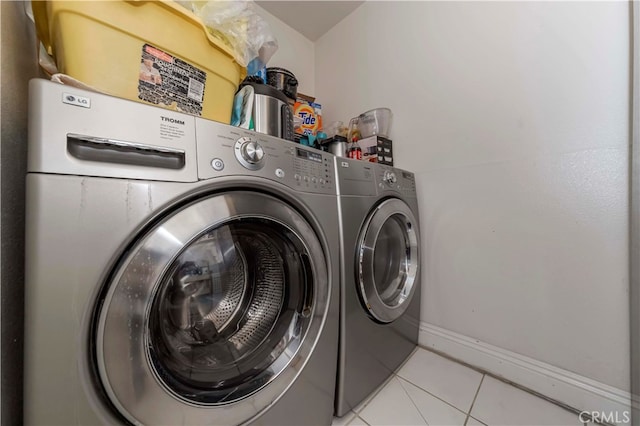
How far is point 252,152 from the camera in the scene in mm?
529

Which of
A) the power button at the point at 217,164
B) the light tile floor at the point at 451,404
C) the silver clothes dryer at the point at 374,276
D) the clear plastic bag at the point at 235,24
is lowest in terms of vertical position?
the light tile floor at the point at 451,404

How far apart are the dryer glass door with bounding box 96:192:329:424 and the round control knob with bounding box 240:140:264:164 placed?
0.09 meters

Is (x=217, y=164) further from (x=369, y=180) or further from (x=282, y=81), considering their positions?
(x=282, y=81)

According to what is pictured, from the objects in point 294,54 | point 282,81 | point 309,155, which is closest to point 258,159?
point 309,155

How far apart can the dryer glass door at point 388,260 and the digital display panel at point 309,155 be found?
0.30m

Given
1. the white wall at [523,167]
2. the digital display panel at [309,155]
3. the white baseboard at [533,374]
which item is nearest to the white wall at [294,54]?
the white wall at [523,167]

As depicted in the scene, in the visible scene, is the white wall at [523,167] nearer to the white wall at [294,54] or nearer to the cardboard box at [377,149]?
the cardboard box at [377,149]

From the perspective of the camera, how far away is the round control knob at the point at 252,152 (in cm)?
52

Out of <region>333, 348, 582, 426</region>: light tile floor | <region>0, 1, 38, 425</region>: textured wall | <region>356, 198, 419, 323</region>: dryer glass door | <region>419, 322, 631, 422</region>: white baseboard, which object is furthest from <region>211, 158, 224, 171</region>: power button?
<region>419, 322, 631, 422</region>: white baseboard

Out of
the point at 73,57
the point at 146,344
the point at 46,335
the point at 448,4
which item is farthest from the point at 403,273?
the point at 448,4

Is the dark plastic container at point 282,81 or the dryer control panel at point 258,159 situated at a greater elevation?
the dark plastic container at point 282,81

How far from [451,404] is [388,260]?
55cm

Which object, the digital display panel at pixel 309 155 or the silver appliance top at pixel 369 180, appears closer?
the digital display panel at pixel 309 155

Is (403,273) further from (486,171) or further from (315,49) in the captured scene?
(315,49)
